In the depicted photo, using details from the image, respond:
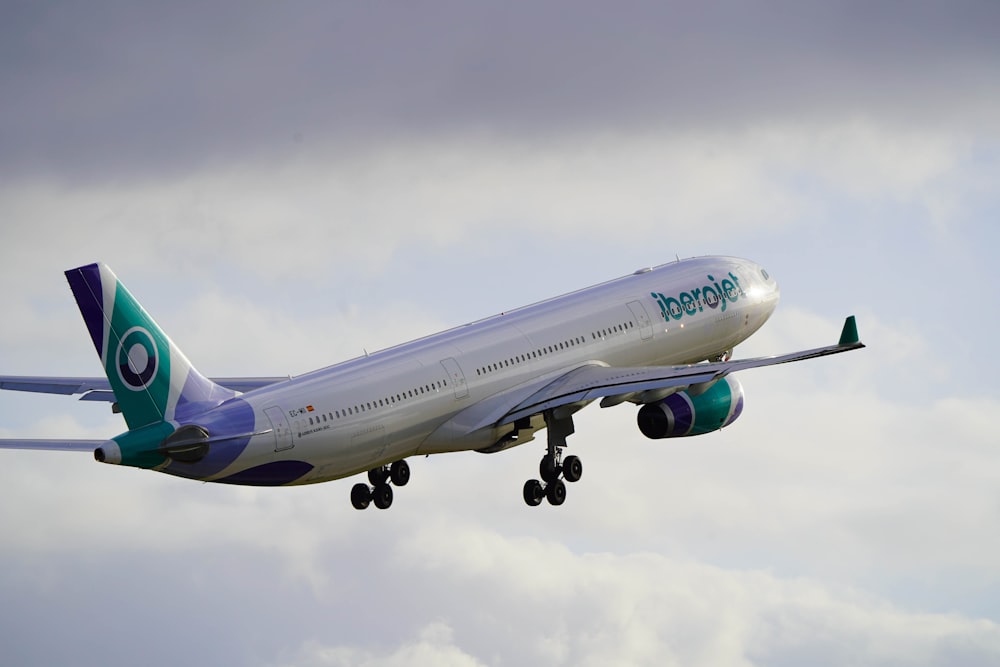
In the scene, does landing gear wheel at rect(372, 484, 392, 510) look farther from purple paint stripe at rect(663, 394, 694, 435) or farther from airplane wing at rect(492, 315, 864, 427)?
purple paint stripe at rect(663, 394, 694, 435)

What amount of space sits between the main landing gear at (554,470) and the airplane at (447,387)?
0.05 m

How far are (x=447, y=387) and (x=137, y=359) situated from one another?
11.3 meters

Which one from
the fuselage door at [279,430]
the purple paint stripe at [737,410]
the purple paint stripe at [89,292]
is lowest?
the fuselage door at [279,430]

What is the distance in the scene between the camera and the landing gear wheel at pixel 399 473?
5994 centimetres

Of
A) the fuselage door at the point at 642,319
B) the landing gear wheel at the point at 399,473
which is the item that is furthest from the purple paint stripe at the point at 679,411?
the landing gear wheel at the point at 399,473

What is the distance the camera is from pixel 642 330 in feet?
208

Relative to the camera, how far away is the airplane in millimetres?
47875

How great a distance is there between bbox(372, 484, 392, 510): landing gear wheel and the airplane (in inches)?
2.9

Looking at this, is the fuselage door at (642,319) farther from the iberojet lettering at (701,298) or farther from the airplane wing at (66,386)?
the airplane wing at (66,386)

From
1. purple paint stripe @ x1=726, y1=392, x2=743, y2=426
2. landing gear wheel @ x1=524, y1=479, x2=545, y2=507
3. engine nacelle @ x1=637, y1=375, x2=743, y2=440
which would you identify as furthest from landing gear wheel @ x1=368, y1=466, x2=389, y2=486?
purple paint stripe @ x1=726, y1=392, x2=743, y2=426

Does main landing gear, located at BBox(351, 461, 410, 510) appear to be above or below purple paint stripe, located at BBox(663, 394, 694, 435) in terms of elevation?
below

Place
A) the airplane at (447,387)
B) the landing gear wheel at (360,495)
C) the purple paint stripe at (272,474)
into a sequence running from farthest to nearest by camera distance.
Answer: the landing gear wheel at (360,495)
the purple paint stripe at (272,474)
the airplane at (447,387)

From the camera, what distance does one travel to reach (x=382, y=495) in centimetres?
5925

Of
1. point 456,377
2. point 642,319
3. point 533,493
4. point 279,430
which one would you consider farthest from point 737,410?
point 279,430
